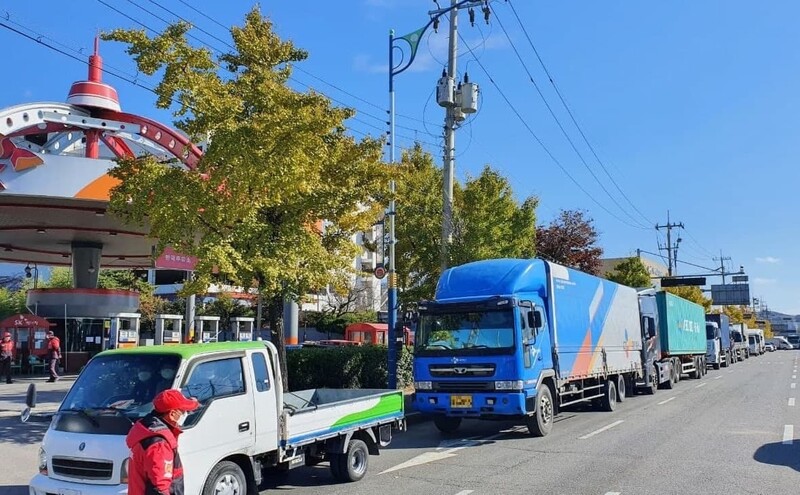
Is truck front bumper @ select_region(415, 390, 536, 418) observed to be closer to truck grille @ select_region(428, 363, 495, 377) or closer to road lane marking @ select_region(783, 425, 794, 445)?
truck grille @ select_region(428, 363, 495, 377)

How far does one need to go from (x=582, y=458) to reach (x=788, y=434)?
5136 mm

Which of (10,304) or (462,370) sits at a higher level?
(10,304)

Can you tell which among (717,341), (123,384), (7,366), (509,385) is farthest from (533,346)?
(717,341)

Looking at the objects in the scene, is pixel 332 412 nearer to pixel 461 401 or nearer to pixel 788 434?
pixel 461 401

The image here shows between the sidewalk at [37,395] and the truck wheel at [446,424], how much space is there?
7961mm

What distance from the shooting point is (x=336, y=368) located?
665 inches

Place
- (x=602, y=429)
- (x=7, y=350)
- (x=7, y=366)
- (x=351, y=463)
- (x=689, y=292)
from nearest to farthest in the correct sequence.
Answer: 1. (x=351, y=463)
2. (x=602, y=429)
3. (x=7, y=350)
4. (x=7, y=366)
5. (x=689, y=292)

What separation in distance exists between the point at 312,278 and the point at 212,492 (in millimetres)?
7023

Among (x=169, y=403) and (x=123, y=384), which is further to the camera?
(x=123, y=384)

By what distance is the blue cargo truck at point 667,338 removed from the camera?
22469 mm

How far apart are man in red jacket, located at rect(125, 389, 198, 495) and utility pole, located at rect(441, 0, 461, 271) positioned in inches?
560

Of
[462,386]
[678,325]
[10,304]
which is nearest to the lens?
[462,386]

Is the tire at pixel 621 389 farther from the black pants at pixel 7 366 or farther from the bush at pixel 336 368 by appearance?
the black pants at pixel 7 366

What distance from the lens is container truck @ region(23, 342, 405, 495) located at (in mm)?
6176
